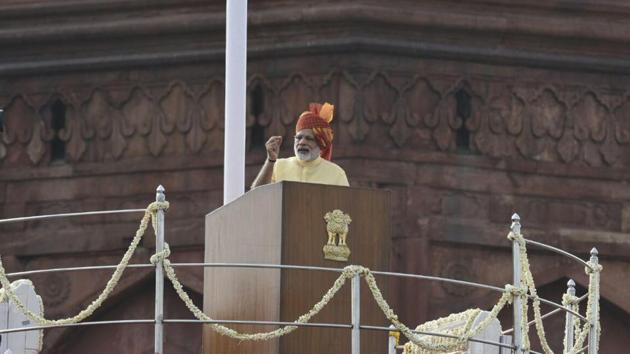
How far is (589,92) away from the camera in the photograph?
83.8 feet

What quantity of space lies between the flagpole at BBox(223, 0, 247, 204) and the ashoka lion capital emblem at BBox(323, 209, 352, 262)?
1245mm

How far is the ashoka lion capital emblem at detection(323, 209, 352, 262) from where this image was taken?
51.9 ft

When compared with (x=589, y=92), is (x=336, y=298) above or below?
below

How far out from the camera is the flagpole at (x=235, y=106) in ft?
56.2

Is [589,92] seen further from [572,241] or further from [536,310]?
[536,310]

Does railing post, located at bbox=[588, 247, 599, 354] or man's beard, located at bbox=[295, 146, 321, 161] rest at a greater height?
man's beard, located at bbox=[295, 146, 321, 161]

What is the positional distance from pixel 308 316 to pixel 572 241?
9.95 meters

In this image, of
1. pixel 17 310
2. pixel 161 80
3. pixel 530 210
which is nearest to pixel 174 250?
pixel 161 80

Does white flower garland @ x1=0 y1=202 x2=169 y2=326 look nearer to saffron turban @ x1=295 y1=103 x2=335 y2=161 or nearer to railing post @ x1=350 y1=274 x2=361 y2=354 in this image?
railing post @ x1=350 y1=274 x2=361 y2=354

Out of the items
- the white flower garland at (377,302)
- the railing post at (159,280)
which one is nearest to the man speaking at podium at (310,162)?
the white flower garland at (377,302)

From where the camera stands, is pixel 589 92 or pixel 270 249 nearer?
pixel 270 249

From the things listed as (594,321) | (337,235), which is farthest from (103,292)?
(594,321)

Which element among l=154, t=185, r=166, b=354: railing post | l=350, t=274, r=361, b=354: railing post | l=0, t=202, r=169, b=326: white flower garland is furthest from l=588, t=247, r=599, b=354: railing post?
l=154, t=185, r=166, b=354: railing post

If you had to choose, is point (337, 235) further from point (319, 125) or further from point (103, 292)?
point (103, 292)
